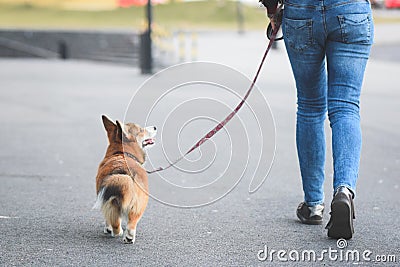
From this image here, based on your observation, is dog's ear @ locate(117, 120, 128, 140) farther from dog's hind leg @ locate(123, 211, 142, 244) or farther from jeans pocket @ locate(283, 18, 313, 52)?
jeans pocket @ locate(283, 18, 313, 52)

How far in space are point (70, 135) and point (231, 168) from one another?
467 cm

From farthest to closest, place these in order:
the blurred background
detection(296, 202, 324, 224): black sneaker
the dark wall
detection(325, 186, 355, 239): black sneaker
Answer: the dark wall → the blurred background → detection(296, 202, 324, 224): black sneaker → detection(325, 186, 355, 239): black sneaker

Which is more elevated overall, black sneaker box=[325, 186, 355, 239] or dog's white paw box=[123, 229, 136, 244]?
black sneaker box=[325, 186, 355, 239]

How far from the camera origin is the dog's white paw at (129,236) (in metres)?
4.57

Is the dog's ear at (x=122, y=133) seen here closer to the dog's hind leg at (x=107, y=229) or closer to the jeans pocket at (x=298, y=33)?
the dog's hind leg at (x=107, y=229)

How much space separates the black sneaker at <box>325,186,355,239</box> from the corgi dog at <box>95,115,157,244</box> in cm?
110

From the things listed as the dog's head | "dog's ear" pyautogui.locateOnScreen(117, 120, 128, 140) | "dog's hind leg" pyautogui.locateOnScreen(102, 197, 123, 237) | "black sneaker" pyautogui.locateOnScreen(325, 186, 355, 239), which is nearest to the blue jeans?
"black sneaker" pyautogui.locateOnScreen(325, 186, 355, 239)

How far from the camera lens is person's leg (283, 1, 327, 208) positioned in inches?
179

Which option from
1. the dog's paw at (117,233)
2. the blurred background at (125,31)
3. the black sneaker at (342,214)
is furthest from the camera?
the blurred background at (125,31)

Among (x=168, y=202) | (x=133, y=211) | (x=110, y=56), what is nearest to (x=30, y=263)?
(x=133, y=211)

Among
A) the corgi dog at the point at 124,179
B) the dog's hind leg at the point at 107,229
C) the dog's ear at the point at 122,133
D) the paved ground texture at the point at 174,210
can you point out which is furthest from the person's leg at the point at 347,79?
the dog's hind leg at the point at 107,229

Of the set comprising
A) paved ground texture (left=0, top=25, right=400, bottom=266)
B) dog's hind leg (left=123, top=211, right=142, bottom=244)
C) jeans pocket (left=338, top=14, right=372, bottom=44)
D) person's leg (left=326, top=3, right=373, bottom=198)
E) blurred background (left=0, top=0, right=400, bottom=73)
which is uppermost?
jeans pocket (left=338, top=14, right=372, bottom=44)

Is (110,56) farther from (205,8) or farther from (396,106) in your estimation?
(205,8)

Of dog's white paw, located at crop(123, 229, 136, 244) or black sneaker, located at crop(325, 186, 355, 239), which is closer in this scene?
black sneaker, located at crop(325, 186, 355, 239)
